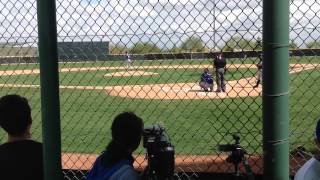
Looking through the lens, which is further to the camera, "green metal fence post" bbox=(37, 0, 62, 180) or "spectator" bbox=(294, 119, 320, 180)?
"spectator" bbox=(294, 119, 320, 180)

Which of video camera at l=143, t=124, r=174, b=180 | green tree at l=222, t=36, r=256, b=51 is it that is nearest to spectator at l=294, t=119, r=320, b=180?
video camera at l=143, t=124, r=174, b=180

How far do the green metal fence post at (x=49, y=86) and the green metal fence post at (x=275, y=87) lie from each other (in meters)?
0.96

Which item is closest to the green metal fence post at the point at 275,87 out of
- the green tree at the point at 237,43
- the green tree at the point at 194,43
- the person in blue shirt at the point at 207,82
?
the green tree at the point at 237,43

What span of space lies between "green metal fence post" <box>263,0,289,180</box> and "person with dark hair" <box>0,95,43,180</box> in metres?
1.26

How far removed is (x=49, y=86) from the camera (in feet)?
7.61

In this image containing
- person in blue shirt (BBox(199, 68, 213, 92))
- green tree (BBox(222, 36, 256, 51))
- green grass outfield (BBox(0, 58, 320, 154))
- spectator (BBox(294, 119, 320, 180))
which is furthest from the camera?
person in blue shirt (BBox(199, 68, 213, 92))

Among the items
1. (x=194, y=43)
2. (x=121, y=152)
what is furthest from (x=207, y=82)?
(x=121, y=152)

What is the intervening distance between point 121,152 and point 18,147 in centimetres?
63

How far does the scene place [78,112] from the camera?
14.1 meters

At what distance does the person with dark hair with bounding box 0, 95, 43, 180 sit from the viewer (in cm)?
268

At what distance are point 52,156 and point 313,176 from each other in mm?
1349

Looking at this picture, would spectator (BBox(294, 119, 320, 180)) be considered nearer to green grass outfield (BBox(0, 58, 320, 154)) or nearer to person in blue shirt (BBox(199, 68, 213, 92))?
green grass outfield (BBox(0, 58, 320, 154))

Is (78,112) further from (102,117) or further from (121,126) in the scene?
(121,126)

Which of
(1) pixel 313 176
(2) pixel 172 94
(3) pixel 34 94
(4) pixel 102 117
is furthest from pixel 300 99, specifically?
(1) pixel 313 176
